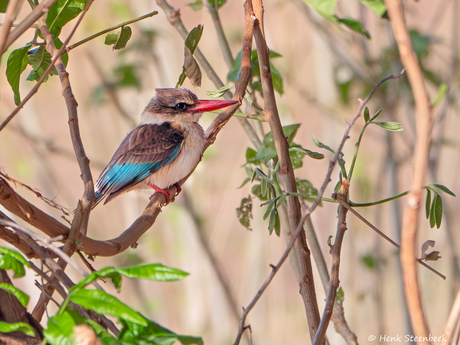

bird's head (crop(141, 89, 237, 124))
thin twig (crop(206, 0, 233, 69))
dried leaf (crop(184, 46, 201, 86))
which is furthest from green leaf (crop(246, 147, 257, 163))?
bird's head (crop(141, 89, 237, 124))

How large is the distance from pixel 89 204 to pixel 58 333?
53 centimetres

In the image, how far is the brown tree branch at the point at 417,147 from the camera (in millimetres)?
693

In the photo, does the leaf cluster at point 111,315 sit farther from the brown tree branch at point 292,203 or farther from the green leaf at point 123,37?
the green leaf at point 123,37

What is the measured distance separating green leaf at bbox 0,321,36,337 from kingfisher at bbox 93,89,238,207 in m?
1.77

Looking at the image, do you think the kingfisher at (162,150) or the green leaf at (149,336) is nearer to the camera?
the green leaf at (149,336)

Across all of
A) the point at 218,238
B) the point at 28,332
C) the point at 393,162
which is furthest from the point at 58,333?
the point at 218,238

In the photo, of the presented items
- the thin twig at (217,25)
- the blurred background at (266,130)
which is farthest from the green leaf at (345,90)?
the thin twig at (217,25)

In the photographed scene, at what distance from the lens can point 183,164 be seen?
2.83 metres

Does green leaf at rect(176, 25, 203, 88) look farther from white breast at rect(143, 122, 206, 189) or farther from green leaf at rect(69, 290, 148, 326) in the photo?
green leaf at rect(69, 290, 148, 326)

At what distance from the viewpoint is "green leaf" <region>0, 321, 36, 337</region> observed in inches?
34.7

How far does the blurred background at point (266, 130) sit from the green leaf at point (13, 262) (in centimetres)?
262

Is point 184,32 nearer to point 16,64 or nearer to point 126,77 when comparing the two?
point 16,64

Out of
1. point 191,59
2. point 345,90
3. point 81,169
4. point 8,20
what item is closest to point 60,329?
point 8,20

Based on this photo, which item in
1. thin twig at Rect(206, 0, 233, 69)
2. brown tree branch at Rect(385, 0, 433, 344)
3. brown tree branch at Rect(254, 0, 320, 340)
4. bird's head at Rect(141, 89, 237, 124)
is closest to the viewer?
brown tree branch at Rect(385, 0, 433, 344)
